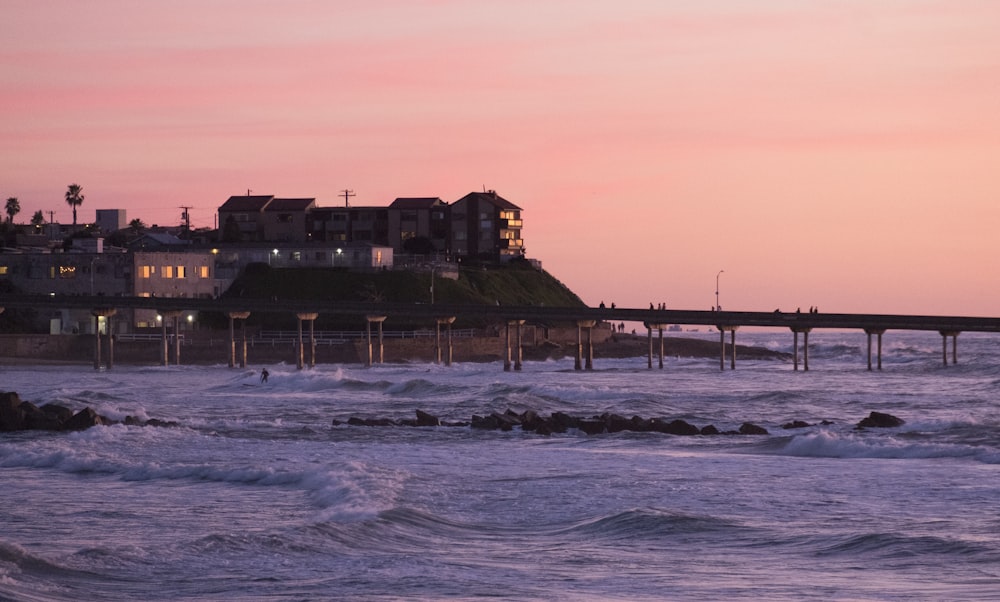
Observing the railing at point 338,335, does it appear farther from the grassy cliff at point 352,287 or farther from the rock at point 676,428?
the rock at point 676,428

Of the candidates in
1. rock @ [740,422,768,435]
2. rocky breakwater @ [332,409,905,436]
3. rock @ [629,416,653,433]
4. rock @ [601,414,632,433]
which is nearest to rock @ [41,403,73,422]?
rocky breakwater @ [332,409,905,436]

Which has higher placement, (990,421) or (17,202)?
(17,202)

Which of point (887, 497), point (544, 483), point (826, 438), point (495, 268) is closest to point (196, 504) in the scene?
point (544, 483)

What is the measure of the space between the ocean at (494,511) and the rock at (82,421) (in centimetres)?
127

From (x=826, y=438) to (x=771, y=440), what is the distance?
2.19 metres

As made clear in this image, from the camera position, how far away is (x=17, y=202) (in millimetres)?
160000

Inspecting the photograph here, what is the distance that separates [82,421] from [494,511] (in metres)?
19.4

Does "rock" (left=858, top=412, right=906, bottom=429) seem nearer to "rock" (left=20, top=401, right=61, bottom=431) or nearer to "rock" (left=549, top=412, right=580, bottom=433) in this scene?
"rock" (left=549, top=412, right=580, bottom=433)

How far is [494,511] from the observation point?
21672 mm

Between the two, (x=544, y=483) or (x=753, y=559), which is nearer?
(x=753, y=559)

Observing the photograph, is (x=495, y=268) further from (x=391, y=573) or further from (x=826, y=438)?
(x=391, y=573)

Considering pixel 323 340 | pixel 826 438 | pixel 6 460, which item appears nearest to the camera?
pixel 6 460

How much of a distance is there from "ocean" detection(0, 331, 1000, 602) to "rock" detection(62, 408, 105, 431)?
127 cm

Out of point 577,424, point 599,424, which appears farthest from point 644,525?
point 577,424
